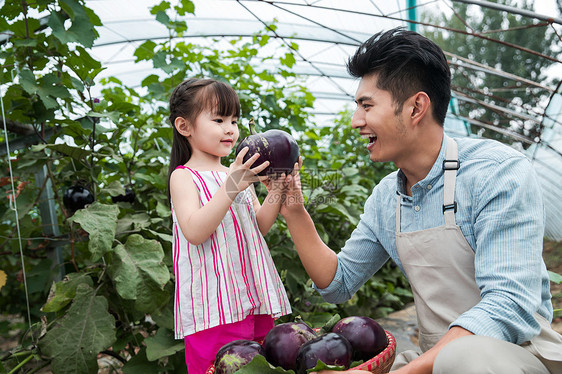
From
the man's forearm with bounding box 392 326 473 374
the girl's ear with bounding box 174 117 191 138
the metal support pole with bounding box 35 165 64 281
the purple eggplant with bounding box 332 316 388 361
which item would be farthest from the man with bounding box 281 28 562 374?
the metal support pole with bounding box 35 165 64 281

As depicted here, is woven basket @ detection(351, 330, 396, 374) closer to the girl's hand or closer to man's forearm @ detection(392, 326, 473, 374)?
man's forearm @ detection(392, 326, 473, 374)

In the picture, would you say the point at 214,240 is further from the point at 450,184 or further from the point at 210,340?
the point at 450,184

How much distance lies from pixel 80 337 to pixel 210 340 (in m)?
0.60

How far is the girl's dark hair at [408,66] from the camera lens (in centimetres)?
149

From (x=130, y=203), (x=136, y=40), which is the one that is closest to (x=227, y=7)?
(x=136, y=40)

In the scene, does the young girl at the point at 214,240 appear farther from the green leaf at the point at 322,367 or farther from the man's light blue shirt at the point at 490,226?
the green leaf at the point at 322,367

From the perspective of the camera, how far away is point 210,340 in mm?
1657

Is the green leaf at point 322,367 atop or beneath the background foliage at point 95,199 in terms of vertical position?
beneath

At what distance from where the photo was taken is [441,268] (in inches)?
56.4

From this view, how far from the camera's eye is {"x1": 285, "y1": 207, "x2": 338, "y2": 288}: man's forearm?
1.65 metres

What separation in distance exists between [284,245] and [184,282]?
3.33ft

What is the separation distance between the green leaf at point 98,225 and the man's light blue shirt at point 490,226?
86 cm

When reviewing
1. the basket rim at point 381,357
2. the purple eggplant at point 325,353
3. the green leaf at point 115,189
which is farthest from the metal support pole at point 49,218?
the basket rim at point 381,357

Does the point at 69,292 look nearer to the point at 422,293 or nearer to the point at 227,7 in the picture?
the point at 422,293
